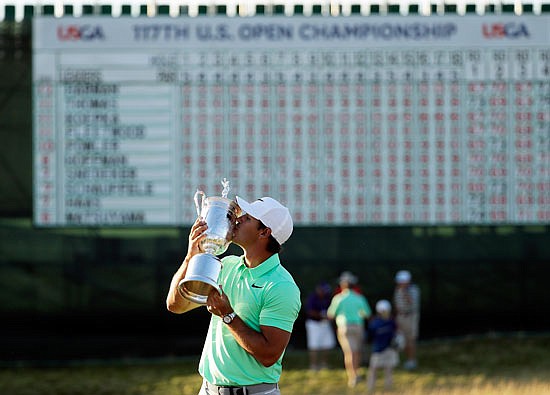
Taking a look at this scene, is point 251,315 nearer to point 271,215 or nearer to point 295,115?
point 271,215

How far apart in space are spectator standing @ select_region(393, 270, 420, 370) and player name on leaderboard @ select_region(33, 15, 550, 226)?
3.32 feet

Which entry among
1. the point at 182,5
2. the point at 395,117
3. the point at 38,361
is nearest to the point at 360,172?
the point at 395,117

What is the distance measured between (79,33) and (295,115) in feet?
10.2

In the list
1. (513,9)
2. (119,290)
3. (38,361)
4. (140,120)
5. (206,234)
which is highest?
(513,9)

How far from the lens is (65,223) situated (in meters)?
15.2

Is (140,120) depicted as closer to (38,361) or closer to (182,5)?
(182,5)

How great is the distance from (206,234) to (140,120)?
1060 centimetres

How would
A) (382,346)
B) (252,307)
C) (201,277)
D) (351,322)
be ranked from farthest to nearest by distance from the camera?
(351,322), (382,346), (252,307), (201,277)

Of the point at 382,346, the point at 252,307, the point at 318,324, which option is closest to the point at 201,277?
the point at 252,307

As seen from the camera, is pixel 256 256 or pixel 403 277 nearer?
pixel 256 256

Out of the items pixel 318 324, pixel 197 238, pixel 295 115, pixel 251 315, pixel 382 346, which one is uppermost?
pixel 295 115

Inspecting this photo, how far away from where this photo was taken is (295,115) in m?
15.3

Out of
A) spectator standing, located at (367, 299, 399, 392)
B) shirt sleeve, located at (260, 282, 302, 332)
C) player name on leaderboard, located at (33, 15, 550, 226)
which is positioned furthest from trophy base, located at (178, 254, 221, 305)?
player name on leaderboard, located at (33, 15, 550, 226)

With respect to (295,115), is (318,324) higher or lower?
lower
